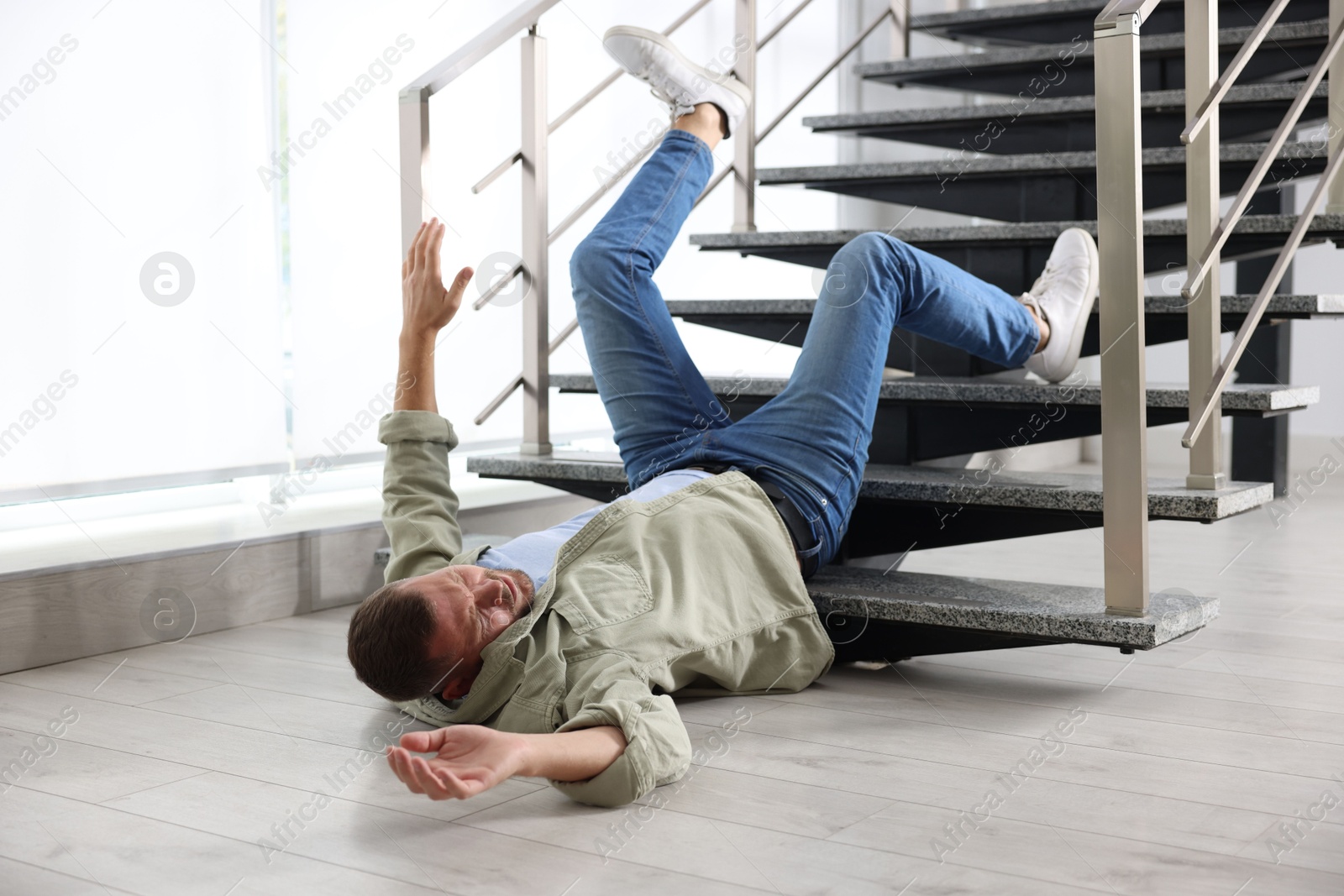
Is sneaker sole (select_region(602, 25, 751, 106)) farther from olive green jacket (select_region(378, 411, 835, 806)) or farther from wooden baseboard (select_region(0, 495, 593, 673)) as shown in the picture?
wooden baseboard (select_region(0, 495, 593, 673))

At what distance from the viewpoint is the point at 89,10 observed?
2.10m

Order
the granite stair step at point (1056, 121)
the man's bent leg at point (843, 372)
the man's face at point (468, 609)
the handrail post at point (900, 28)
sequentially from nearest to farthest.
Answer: the man's face at point (468, 609), the man's bent leg at point (843, 372), the granite stair step at point (1056, 121), the handrail post at point (900, 28)

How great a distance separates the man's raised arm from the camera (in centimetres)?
168

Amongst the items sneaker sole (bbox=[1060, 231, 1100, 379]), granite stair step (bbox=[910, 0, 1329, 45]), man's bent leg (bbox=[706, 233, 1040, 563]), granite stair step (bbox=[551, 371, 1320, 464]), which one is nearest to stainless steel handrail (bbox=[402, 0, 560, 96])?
granite stair step (bbox=[551, 371, 1320, 464])

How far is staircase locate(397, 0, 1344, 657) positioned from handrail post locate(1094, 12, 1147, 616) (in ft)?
0.25

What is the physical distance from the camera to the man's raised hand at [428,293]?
1.79m

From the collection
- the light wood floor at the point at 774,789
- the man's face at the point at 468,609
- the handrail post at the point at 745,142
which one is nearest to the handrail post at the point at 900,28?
the handrail post at the point at 745,142

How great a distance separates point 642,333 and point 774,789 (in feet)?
Result: 2.73

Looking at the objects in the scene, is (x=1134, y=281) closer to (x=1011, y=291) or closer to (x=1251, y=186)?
(x=1251, y=186)

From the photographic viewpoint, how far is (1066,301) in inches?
76.9

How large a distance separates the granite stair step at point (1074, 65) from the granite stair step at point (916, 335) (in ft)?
2.08

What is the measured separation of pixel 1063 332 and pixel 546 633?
964mm

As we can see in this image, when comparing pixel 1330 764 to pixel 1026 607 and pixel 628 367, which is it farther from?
pixel 628 367

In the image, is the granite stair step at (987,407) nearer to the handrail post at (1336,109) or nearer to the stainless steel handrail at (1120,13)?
the handrail post at (1336,109)
